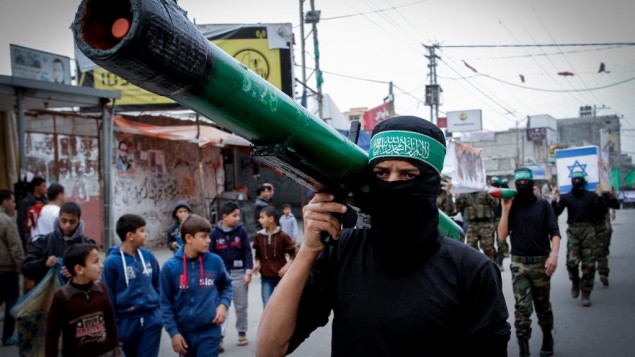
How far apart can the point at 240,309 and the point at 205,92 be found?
18.9 ft

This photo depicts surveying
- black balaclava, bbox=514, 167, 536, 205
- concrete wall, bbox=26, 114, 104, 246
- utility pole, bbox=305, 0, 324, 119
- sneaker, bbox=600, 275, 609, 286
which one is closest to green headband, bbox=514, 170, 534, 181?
black balaclava, bbox=514, 167, 536, 205

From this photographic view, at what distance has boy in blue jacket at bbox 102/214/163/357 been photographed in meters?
4.39

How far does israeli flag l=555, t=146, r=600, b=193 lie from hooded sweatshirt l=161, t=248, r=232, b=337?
23.6ft

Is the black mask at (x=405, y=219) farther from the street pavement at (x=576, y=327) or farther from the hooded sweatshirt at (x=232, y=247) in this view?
the hooded sweatshirt at (x=232, y=247)

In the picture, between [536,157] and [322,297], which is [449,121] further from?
[322,297]

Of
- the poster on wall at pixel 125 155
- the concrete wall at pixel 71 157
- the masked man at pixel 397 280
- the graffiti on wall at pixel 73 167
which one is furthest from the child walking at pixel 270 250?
the poster on wall at pixel 125 155

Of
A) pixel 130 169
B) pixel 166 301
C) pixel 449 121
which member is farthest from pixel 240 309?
pixel 449 121

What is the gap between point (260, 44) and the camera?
17344 mm

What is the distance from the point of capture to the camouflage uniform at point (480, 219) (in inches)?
428

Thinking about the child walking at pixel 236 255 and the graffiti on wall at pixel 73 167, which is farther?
the graffiti on wall at pixel 73 167

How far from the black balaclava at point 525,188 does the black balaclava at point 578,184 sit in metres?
3.08

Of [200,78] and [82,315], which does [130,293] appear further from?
[200,78]

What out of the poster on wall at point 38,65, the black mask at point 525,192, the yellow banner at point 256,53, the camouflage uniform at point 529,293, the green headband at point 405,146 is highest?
the yellow banner at point 256,53

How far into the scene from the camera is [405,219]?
67.2 inches
